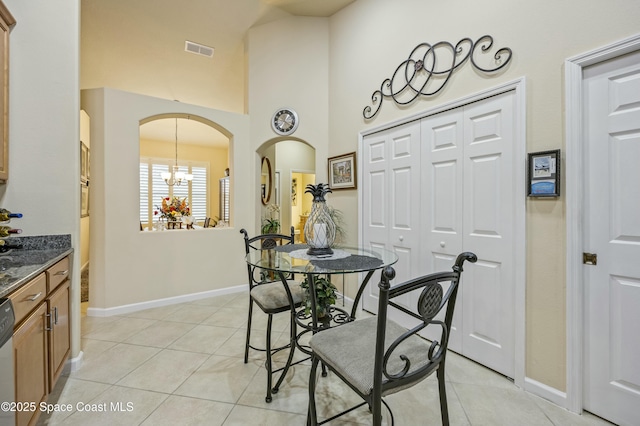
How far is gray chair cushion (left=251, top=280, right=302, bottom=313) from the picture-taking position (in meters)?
1.91

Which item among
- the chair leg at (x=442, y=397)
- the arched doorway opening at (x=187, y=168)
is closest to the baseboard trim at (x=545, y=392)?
the chair leg at (x=442, y=397)

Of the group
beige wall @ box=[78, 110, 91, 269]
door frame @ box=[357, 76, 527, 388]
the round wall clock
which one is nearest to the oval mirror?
the round wall clock

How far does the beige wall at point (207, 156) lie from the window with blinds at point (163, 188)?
15cm

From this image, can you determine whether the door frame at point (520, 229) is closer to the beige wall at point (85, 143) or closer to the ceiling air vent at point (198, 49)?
the ceiling air vent at point (198, 49)

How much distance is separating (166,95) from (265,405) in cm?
557

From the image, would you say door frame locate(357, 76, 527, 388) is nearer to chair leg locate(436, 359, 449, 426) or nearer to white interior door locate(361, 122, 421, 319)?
white interior door locate(361, 122, 421, 319)

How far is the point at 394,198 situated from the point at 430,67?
1197 mm

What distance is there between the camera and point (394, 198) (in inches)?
111

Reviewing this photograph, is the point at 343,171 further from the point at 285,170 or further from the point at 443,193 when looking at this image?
the point at 285,170

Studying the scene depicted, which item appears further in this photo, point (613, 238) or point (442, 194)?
point (442, 194)

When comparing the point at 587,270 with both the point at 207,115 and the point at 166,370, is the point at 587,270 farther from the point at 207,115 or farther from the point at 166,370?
the point at 207,115

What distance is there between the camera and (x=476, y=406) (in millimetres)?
1715

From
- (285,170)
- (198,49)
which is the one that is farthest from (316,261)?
(285,170)

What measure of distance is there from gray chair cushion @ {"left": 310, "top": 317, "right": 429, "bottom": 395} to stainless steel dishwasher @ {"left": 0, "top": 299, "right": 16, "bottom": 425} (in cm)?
118
